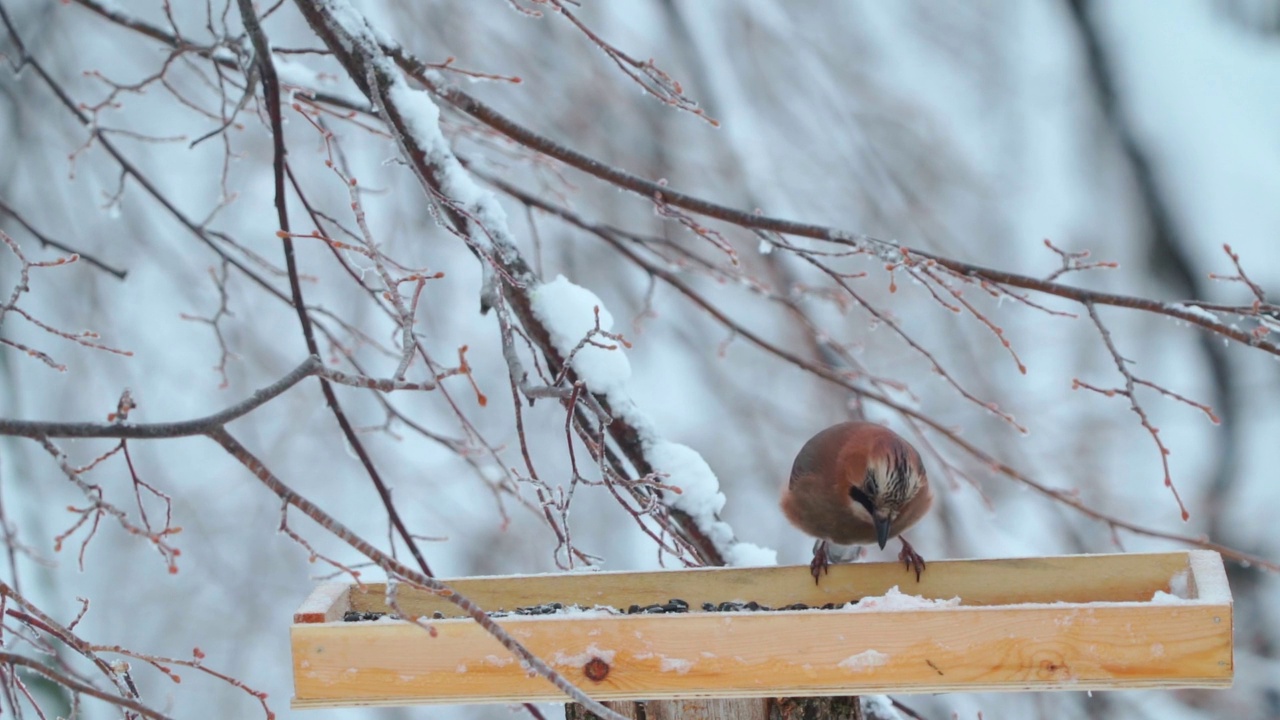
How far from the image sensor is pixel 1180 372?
7.55 metres

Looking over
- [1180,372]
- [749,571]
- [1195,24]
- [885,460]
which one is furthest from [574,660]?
[1195,24]

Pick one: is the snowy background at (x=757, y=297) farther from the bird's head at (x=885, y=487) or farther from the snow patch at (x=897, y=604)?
the snow patch at (x=897, y=604)

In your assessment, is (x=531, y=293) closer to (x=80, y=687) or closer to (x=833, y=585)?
(x=833, y=585)

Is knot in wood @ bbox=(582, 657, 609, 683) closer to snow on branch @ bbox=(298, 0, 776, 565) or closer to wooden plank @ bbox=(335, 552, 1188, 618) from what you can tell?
wooden plank @ bbox=(335, 552, 1188, 618)

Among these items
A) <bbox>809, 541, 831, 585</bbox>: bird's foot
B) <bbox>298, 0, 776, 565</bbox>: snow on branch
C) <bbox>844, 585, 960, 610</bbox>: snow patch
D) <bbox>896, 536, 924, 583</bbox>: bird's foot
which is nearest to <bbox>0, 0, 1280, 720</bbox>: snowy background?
<bbox>298, 0, 776, 565</bbox>: snow on branch

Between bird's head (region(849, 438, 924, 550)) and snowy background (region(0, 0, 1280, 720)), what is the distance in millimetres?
3561

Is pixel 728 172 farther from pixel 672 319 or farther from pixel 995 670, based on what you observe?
pixel 995 670

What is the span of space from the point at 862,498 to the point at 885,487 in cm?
7

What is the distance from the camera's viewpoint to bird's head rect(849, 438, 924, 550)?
299cm

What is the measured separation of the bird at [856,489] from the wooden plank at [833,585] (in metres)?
0.21

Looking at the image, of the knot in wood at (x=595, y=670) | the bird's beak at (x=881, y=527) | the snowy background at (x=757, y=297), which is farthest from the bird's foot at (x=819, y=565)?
the snowy background at (x=757, y=297)

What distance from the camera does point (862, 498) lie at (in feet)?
9.95

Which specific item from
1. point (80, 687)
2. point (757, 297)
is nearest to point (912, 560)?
point (80, 687)

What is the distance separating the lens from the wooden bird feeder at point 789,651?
1.98m
